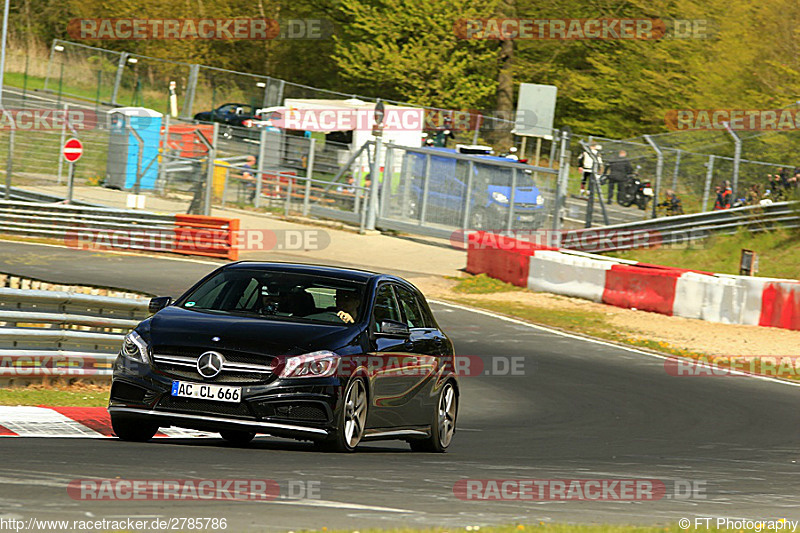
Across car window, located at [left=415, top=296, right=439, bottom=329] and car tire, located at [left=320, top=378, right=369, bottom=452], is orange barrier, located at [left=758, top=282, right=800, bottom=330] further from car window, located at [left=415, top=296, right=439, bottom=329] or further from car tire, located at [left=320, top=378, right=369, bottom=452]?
car tire, located at [left=320, top=378, right=369, bottom=452]

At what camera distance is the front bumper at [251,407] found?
8.35 m

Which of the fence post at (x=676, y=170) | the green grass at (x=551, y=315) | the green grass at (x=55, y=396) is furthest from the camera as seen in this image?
the fence post at (x=676, y=170)

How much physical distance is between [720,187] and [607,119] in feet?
75.1

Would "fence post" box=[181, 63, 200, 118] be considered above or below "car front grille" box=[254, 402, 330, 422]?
above

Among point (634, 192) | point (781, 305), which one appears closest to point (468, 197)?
point (634, 192)

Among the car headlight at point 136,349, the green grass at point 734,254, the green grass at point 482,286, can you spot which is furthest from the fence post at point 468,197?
the car headlight at point 136,349

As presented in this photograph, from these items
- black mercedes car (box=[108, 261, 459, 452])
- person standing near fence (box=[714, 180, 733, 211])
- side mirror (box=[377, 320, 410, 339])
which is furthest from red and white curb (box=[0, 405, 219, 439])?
person standing near fence (box=[714, 180, 733, 211])

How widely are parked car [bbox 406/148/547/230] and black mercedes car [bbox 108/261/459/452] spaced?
2336 cm

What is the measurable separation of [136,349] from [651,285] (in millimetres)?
15789

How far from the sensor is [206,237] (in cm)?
2902

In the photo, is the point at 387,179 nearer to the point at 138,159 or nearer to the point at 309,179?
the point at 309,179

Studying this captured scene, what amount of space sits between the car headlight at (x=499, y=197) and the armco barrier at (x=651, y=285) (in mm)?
5814

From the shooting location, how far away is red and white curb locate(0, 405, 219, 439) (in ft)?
29.8

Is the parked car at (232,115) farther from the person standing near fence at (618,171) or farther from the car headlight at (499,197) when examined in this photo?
the person standing near fence at (618,171)
